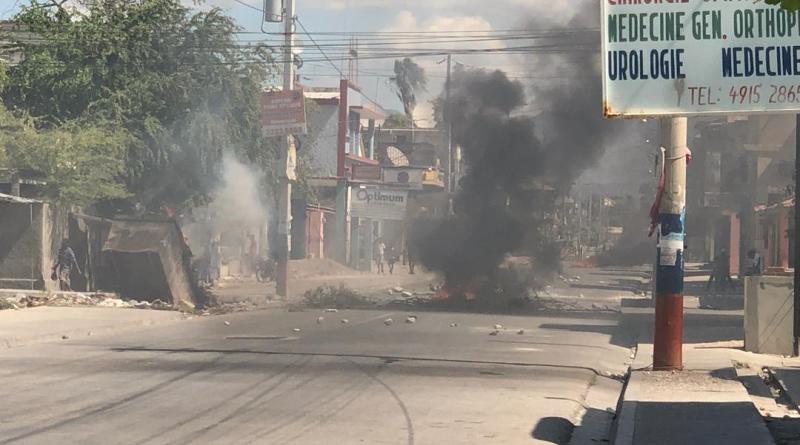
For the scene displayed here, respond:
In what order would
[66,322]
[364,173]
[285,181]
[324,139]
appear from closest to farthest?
1. [66,322]
2. [285,181]
3. [364,173]
4. [324,139]

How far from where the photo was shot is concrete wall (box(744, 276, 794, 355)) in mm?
14867

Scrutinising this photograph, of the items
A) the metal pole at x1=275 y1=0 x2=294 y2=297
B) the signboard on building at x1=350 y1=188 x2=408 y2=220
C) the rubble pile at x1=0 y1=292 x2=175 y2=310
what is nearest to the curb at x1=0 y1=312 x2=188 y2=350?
the rubble pile at x1=0 y1=292 x2=175 y2=310

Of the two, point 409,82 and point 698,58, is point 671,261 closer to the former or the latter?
point 698,58

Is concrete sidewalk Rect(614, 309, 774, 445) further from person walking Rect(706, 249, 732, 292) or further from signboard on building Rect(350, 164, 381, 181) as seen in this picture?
signboard on building Rect(350, 164, 381, 181)

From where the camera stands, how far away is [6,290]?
77.4ft

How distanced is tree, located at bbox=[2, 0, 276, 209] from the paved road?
455 inches

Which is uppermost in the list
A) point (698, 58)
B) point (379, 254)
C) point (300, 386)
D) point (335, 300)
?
point (698, 58)

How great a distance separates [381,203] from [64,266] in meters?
27.3

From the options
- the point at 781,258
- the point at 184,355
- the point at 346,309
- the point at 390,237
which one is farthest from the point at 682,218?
the point at 390,237

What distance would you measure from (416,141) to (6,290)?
6225cm

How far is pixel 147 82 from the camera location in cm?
2891

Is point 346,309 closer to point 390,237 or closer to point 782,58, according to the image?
point 782,58

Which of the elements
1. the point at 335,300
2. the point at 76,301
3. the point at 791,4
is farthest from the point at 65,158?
the point at 791,4

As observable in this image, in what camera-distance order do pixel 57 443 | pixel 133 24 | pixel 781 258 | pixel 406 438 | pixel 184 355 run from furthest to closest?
1. pixel 781 258
2. pixel 133 24
3. pixel 184 355
4. pixel 406 438
5. pixel 57 443
